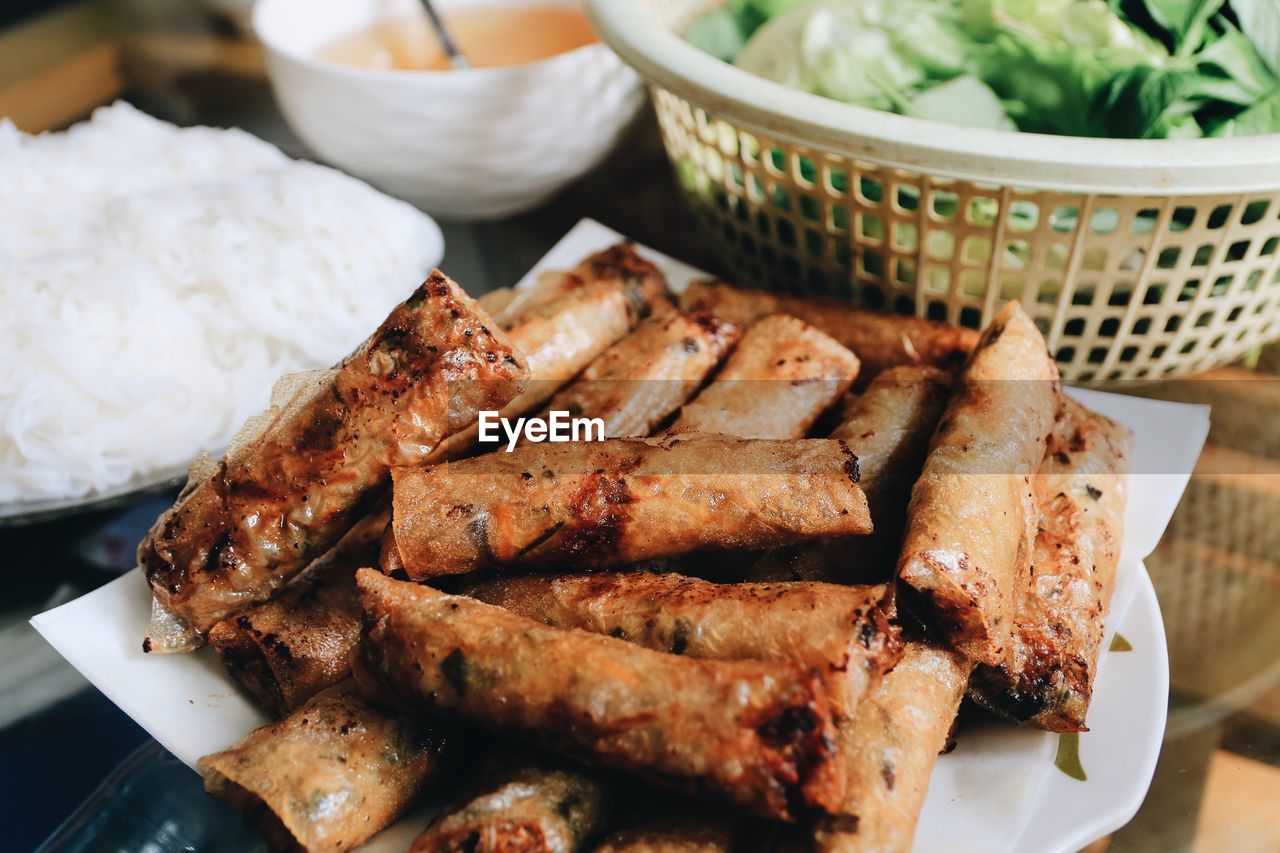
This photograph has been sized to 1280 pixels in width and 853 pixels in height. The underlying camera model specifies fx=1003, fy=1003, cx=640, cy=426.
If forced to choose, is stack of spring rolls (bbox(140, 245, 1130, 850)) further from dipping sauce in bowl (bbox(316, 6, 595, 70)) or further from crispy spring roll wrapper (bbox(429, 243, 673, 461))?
dipping sauce in bowl (bbox(316, 6, 595, 70))

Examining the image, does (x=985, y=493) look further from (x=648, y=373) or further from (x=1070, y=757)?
(x=648, y=373)

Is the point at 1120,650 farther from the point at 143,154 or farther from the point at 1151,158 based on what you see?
the point at 143,154

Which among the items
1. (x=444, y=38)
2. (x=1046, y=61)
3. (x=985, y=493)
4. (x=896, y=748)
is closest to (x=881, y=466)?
(x=985, y=493)

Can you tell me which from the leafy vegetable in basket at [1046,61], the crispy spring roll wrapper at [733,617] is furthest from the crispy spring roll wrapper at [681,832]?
the leafy vegetable in basket at [1046,61]

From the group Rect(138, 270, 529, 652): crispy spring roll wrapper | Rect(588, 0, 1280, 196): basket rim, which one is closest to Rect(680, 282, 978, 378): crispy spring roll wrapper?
Rect(588, 0, 1280, 196): basket rim

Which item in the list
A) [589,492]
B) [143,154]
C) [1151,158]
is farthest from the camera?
[143,154]

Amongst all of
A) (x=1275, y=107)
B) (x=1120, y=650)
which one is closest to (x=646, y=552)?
(x=1120, y=650)

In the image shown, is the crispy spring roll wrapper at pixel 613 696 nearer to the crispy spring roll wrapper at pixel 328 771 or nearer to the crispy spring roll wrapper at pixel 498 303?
the crispy spring roll wrapper at pixel 328 771
